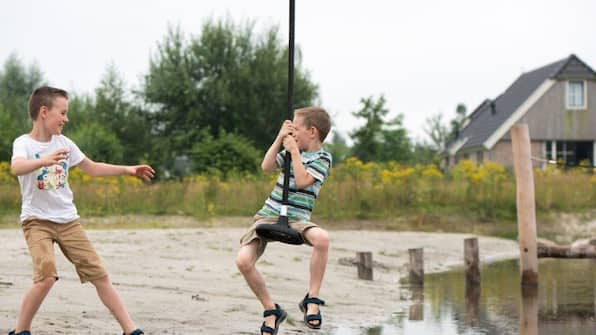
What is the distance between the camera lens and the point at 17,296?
9.16m

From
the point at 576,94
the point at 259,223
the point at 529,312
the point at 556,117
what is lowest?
the point at 529,312

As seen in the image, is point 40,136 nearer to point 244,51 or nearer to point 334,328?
point 334,328

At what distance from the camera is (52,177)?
21.1ft

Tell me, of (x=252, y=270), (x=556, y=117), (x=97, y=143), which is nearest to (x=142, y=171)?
(x=252, y=270)

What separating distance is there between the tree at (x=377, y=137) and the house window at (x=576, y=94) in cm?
944

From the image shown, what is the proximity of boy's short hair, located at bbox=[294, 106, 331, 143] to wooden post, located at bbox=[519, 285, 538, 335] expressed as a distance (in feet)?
11.8

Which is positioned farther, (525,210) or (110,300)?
(525,210)

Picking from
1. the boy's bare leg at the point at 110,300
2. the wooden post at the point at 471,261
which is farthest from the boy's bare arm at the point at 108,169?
the wooden post at the point at 471,261

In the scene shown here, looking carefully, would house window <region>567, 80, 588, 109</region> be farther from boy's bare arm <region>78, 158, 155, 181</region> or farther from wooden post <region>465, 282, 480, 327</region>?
boy's bare arm <region>78, 158, 155, 181</region>

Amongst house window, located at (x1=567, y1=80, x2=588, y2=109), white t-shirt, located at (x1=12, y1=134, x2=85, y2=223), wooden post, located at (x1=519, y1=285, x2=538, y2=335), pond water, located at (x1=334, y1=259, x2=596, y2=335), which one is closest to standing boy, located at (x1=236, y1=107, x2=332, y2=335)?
white t-shirt, located at (x1=12, y1=134, x2=85, y2=223)

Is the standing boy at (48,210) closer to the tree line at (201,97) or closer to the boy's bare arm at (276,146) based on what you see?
the boy's bare arm at (276,146)

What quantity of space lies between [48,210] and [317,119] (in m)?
1.99

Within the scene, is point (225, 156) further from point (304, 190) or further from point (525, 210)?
point (304, 190)

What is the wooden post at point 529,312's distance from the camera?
9561 mm
